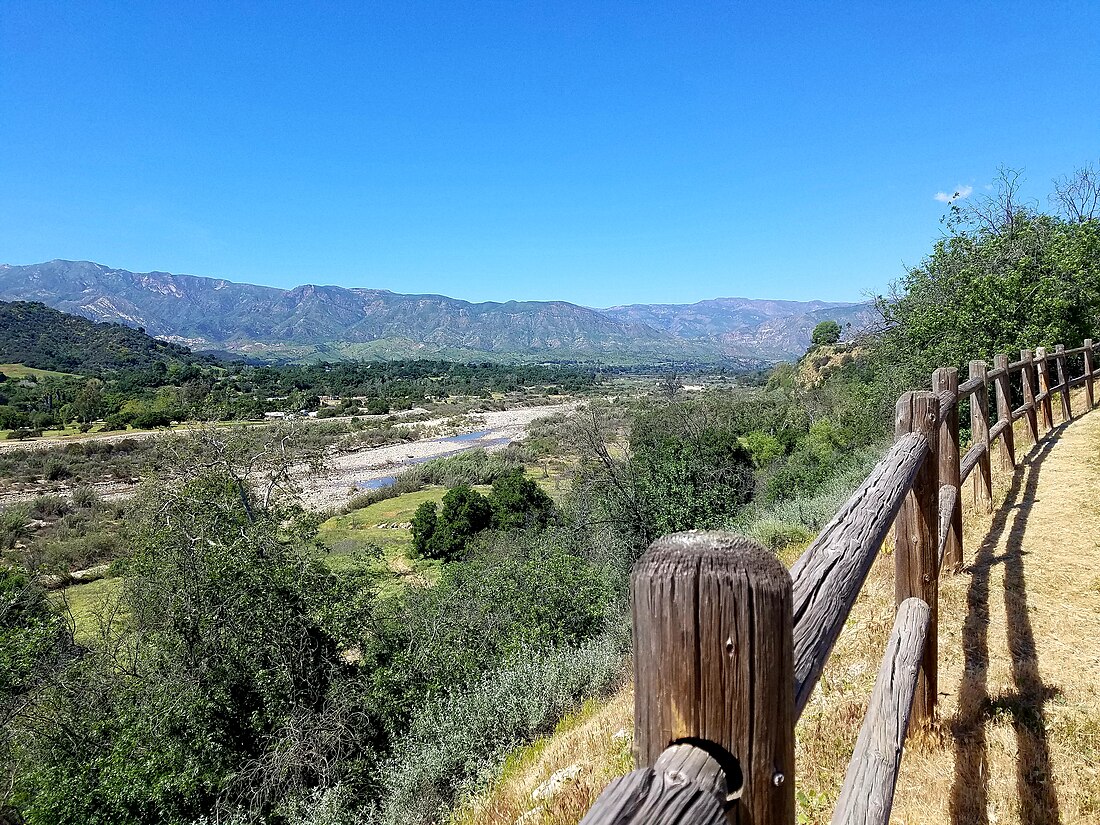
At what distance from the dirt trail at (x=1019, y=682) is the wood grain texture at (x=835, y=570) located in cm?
137

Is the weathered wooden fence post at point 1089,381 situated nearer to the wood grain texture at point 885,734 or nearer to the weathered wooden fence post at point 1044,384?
the weathered wooden fence post at point 1044,384

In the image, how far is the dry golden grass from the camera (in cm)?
253

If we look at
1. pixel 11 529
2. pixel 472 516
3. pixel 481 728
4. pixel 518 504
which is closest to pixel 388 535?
pixel 472 516

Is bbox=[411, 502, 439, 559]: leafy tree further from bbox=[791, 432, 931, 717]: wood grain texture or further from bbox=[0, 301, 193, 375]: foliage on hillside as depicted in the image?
bbox=[0, 301, 193, 375]: foliage on hillside

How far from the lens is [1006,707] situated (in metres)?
2.97

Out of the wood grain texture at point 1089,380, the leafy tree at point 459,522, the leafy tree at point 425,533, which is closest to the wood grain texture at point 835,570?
the wood grain texture at point 1089,380

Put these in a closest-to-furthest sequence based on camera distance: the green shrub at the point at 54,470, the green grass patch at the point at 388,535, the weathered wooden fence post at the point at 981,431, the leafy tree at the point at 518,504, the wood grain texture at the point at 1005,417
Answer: the weathered wooden fence post at the point at 981,431 < the wood grain texture at the point at 1005,417 < the green grass patch at the point at 388,535 < the leafy tree at the point at 518,504 < the green shrub at the point at 54,470

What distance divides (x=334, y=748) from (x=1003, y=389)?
9875mm

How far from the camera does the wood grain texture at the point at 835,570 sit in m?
1.32

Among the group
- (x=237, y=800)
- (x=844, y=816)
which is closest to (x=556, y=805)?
(x=844, y=816)

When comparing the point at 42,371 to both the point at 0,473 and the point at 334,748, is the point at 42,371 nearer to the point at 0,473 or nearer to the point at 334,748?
the point at 0,473

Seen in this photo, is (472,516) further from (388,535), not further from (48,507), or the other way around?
(48,507)

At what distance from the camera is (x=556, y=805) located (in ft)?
12.2

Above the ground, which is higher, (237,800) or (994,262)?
(994,262)
